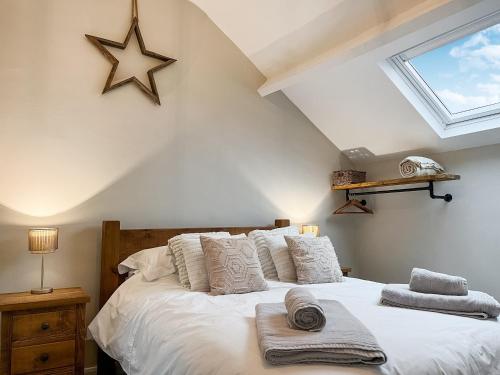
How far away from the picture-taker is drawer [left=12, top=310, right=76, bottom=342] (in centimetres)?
196

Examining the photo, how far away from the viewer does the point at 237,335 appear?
1364 millimetres

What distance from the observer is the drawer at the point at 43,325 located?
1.96 metres

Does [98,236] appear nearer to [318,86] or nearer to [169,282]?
[169,282]

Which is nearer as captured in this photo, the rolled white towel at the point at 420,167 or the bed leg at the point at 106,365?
the bed leg at the point at 106,365

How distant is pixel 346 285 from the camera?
7.96ft

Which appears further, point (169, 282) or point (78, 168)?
point (78, 168)

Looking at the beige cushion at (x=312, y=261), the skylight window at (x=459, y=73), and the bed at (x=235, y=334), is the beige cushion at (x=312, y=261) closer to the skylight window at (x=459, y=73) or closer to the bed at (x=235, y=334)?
the bed at (x=235, y=334)

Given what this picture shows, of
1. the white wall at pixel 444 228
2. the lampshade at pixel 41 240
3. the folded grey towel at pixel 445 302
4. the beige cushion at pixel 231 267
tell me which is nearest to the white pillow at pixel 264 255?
the beige cushion at pixel 231 267

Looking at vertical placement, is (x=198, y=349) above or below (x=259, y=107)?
below

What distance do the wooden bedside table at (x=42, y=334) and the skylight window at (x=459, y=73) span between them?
9.49ft

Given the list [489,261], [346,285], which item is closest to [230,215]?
Result: [346,285]

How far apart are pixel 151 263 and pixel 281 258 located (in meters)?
0.92

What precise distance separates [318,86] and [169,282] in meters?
2.20

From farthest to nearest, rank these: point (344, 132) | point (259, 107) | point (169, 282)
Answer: point (344, 132), point (259, 107), point (169, 282)
